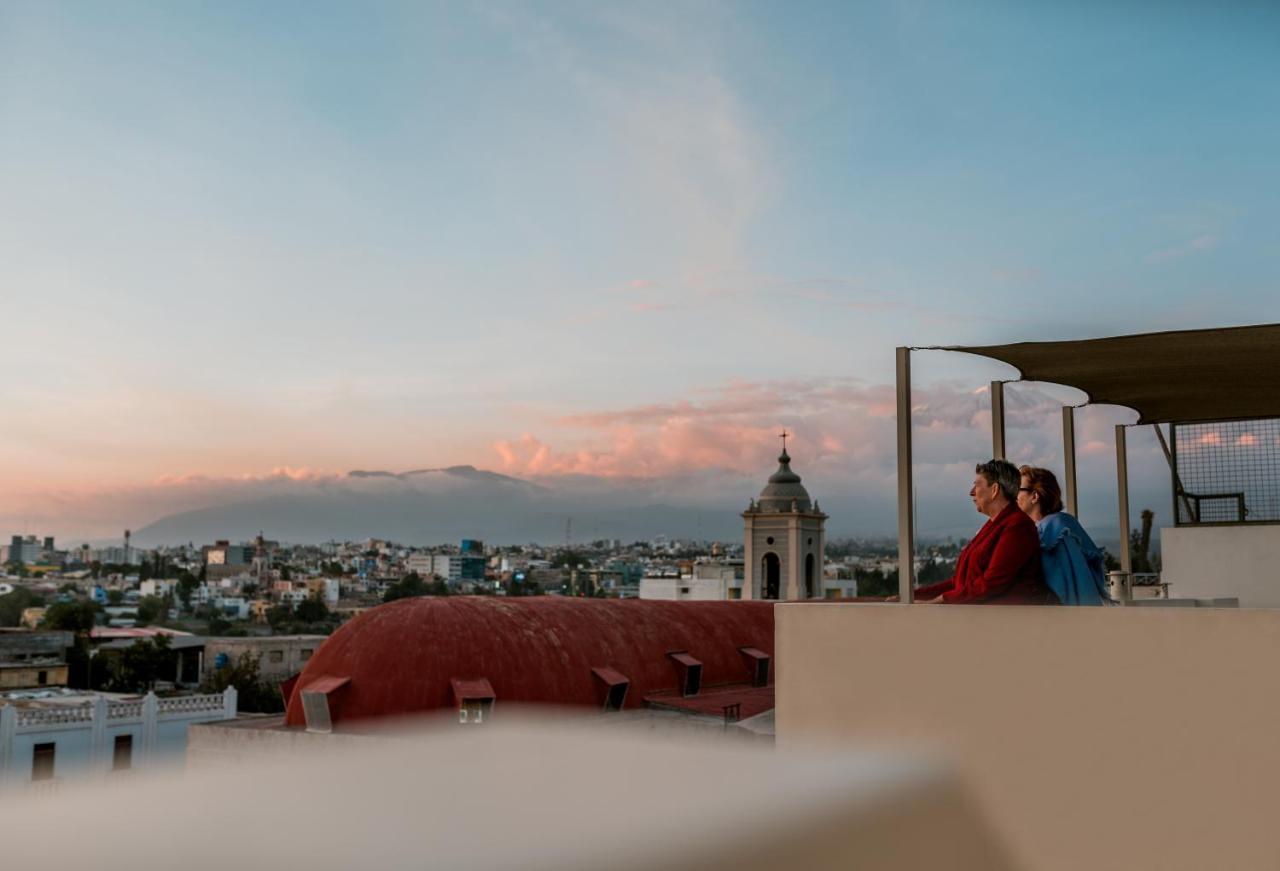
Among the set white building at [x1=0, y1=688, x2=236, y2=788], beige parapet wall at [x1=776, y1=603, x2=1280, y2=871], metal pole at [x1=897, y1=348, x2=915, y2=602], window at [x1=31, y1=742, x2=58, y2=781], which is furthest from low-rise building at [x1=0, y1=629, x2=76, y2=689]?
beige parapet wall at [x1=776, y1=603, x2=1280, y2=871]

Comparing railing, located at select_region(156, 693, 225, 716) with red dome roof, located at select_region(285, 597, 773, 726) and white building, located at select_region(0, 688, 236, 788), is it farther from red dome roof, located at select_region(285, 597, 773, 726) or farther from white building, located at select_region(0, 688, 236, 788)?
red dome roof, located at select_region(285, 597, 773, 726)

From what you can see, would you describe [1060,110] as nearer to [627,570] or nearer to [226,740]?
[226,740]

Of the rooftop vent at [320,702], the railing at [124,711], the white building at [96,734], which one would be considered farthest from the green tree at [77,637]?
the rooftop vent at [320,702]

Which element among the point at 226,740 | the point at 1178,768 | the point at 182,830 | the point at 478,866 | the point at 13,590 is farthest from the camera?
the point at 13,590

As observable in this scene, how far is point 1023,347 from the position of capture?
11.8ft

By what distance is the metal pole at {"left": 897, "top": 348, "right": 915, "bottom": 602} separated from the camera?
3.51m

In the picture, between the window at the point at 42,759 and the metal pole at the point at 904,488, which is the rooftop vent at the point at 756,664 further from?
the metal pole at the point at 904,488

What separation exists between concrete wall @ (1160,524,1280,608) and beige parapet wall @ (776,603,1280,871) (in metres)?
3.28

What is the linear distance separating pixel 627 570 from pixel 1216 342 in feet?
501

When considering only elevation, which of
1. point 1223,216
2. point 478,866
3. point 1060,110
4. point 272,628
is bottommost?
point 272,628

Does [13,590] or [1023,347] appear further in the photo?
[13,590]

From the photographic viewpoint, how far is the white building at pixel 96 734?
25344mm

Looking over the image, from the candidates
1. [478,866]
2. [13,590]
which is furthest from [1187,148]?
[13,590]

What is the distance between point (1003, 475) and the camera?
139 inches
